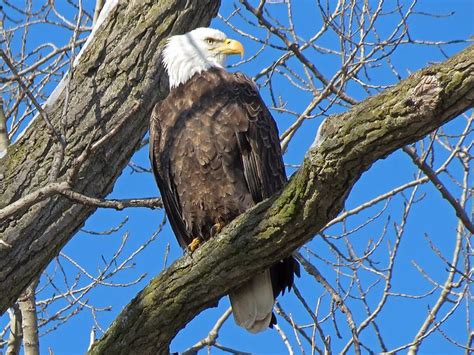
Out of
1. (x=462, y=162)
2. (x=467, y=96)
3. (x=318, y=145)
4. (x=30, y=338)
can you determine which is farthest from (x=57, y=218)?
(x=462, y=162)

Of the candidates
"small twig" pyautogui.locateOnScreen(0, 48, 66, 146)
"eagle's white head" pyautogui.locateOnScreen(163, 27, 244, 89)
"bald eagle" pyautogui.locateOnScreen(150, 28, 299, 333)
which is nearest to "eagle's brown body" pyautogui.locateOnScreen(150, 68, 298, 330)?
"bald eagle" pyautogui.locateOnScreen(150, 28, 299, 333)

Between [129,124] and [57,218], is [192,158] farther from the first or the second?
[57,218]

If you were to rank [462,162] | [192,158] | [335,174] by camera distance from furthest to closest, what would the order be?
[462,162] < [192,158] < [335,174]

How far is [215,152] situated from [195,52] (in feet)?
2.45

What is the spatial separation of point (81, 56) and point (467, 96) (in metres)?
2.08

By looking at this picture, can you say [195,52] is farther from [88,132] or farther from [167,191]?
[88,132]

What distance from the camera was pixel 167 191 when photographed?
15.6ft

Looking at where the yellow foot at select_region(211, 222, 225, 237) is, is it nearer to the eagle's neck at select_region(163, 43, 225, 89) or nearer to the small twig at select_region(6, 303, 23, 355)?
the eagle's neck at select_region(163, 43, 225, 89)

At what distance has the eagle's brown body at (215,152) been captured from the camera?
4.45m

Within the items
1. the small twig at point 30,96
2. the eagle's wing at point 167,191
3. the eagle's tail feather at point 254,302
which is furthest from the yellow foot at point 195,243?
the small twig at point 30,96

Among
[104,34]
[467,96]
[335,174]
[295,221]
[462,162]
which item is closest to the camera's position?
[467,96]

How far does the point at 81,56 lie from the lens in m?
4.14

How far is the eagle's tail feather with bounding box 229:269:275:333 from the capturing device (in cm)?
447

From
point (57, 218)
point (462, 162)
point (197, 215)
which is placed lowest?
point (57, 218)
